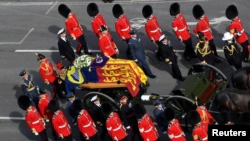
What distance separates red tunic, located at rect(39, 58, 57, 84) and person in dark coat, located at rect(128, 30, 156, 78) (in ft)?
8.84

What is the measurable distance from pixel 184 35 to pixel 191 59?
103 centimetres

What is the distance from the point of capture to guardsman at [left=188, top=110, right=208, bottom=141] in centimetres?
1612

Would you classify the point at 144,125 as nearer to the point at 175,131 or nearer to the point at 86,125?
the point at 175,131

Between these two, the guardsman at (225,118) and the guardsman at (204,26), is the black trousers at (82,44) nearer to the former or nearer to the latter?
the guardsman at (204,26)

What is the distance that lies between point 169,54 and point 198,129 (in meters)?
4.61

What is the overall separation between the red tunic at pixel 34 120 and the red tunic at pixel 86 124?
4.18 feet

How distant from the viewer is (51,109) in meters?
17.6

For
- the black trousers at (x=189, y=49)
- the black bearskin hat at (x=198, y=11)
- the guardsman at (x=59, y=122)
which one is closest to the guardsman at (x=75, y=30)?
the black trousers at (x=189, y=49)

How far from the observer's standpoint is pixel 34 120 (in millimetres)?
17812

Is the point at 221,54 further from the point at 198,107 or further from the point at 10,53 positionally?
the point at 10,53

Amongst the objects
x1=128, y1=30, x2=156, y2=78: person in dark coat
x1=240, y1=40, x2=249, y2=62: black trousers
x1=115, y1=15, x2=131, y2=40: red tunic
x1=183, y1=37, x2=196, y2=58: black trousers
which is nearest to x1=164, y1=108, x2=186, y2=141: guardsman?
x1=128, y1=30, x2=156, y2=78: person in dark coat

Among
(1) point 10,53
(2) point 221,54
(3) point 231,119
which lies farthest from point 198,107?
(1) point 10,53

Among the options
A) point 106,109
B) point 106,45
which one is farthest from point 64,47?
point 106,109

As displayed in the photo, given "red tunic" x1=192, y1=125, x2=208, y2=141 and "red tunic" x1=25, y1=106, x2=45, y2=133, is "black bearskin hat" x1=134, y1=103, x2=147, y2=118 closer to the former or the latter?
"red tunic" x1=192, y1=125, x2=208, y2=141
